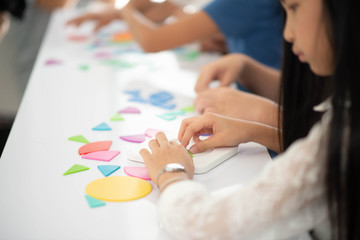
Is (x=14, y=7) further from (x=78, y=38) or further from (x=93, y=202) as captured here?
(x=93, y=202)

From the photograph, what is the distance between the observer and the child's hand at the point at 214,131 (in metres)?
0.89

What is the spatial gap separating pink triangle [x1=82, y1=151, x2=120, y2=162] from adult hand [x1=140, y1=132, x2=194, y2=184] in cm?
8

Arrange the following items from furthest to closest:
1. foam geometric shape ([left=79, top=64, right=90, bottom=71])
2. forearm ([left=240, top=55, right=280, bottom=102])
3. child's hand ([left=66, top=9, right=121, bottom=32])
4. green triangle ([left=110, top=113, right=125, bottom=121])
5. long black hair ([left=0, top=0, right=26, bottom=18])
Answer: long black hair ([left=0, top=0, right=26, bottom=18]) < child's hand ([left=66, top=9, right=121, bottom=32]) < foam geometric shape ([left=79, top=64, right=90, bottom=71]) < forearm ([left=240, top=55, right=280, bottom=102]) < green triangle ([left=110, top=113, right=125, bottom=121])

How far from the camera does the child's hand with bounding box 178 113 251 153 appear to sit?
0.89 m

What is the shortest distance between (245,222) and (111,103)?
67 centimetres

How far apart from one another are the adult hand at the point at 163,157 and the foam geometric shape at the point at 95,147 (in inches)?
4.5

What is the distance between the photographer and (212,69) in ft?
4.19

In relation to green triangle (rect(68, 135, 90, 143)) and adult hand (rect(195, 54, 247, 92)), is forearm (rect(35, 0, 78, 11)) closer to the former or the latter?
adult hand (rect(195, 54, 247, 92))

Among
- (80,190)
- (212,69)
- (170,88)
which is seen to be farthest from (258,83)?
(80,190)

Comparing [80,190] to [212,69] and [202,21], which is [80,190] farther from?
[202,21]

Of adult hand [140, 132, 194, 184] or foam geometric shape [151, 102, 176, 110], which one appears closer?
adult hand [140, 132, 194, 184]

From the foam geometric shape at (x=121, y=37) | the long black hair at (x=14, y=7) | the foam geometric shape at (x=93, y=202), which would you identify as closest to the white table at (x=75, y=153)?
the foam geometric shape at (x=93, y=202)

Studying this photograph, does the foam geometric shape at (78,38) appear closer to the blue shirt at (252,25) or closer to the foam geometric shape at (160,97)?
the blue shirt at (252,25)

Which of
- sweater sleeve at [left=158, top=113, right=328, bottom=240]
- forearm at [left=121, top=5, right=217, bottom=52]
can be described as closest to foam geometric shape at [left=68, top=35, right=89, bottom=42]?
forearm at [left=121, top=5, right=217, bottom=52]
